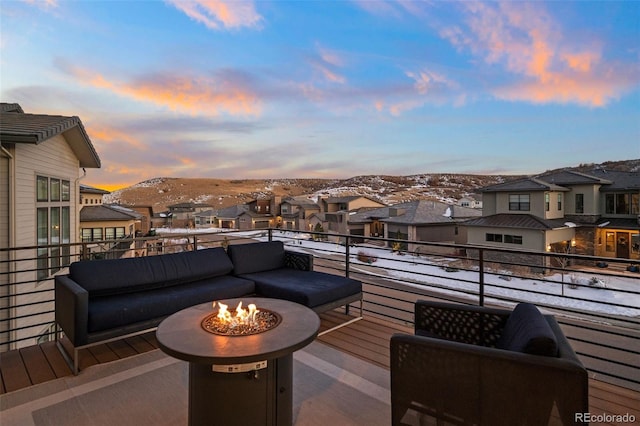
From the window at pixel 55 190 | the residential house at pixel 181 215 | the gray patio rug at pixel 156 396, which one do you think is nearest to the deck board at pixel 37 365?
the gray patio rug at pixel 156 396

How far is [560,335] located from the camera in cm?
176

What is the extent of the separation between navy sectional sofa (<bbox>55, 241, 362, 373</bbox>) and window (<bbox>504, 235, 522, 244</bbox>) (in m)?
16.8

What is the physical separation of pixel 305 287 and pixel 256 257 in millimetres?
1109

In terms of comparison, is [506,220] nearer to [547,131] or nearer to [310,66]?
[547,131]

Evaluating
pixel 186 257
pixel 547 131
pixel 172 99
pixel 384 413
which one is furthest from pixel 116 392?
pixel 547 131

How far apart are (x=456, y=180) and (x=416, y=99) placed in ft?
134

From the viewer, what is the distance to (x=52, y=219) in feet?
22.4

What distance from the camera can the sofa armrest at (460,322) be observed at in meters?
2.20

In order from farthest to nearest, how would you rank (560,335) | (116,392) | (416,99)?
1. (416,99)
2. (116,392)
3. (560,335)

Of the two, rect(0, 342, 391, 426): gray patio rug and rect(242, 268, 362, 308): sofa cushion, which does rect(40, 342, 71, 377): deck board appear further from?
rect(242, 268, 362, 308): sofa cushion

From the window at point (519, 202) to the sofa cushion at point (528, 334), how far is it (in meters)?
19.0

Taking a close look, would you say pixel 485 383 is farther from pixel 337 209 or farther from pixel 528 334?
pixel 337 209

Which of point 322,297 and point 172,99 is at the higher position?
point 172,99

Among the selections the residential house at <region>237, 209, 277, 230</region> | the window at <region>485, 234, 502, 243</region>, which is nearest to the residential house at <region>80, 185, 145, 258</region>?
the window at <region>485, 234, 502, 243</region>
